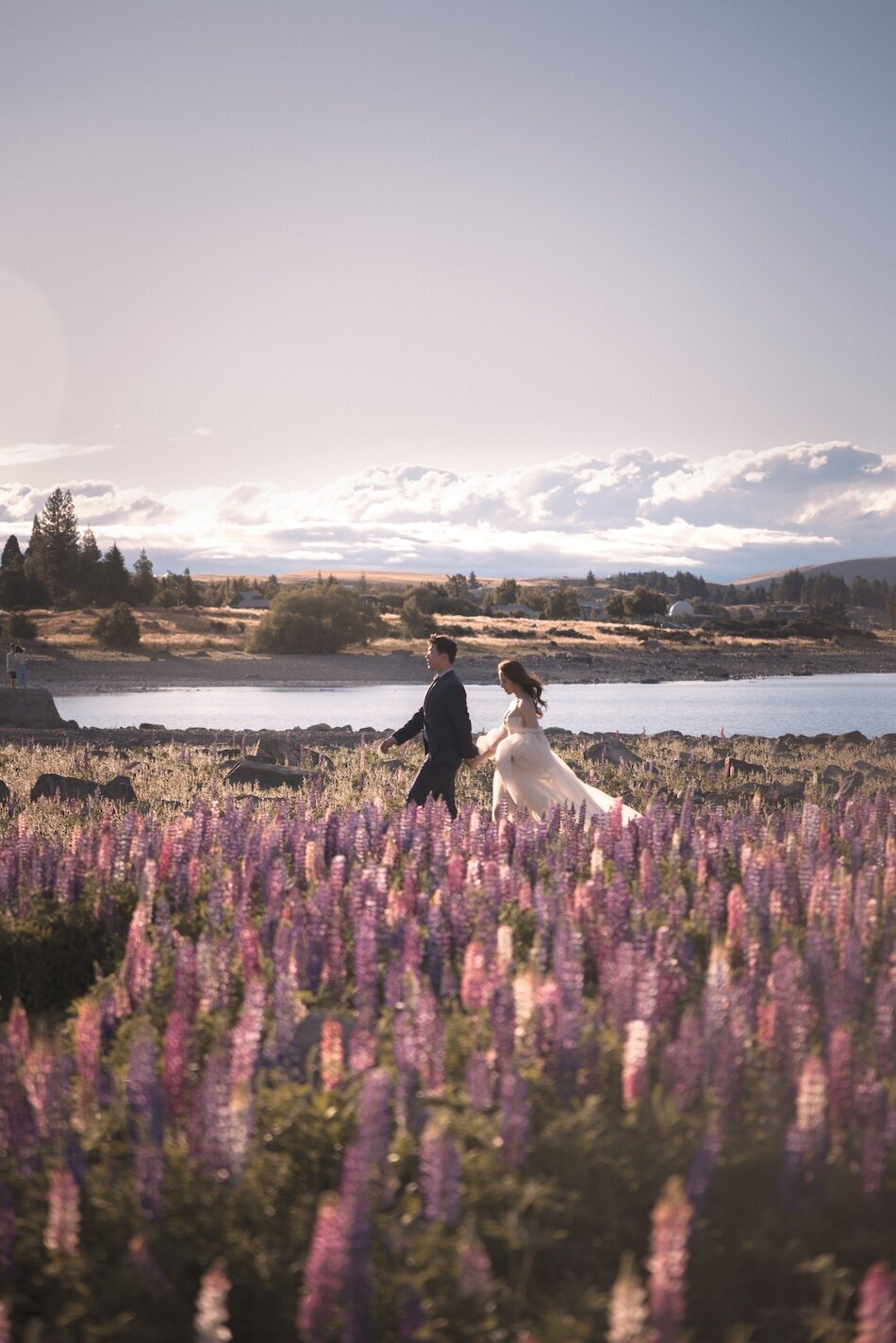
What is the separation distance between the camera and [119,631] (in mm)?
83000

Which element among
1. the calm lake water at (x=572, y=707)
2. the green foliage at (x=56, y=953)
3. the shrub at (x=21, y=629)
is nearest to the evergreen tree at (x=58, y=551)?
the shrub at (x=21, y=629)

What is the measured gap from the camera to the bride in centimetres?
1360

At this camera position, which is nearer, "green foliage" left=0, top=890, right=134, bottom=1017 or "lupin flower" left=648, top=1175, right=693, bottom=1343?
"lupin flower" left=648, top=1175, right=693, bottom=1343

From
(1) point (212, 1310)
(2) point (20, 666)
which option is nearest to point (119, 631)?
(2) point (20, 666)

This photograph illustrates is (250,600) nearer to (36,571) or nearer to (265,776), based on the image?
(36,571)

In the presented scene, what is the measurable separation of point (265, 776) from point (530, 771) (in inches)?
197

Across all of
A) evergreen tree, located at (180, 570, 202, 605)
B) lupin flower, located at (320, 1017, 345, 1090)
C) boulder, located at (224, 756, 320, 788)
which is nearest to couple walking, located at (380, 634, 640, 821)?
boulder, located at (224, 756, 320, 788)

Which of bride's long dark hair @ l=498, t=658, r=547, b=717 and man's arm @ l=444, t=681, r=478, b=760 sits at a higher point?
bride's long dark hair @ l=498, t=658, r=547, b=717

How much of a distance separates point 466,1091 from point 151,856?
4.58 meters

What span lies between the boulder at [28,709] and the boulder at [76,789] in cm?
1634

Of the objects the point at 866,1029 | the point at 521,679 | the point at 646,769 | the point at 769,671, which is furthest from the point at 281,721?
the point at 769,671

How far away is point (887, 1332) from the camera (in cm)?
270

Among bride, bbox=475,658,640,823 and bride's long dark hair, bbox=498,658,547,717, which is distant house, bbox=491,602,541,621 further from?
bride's long dark hair, bbox=498,658,547,717

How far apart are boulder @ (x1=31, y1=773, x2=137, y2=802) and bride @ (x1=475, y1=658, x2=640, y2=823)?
466 centimetres
